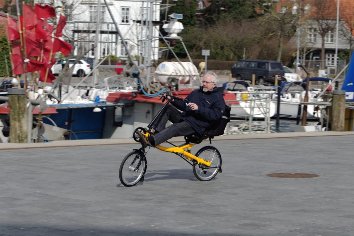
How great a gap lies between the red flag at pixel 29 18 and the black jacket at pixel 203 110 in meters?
13.2

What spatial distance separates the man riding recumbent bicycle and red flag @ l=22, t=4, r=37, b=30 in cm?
1311

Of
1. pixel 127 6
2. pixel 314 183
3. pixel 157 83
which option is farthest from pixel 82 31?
pixel 127 6

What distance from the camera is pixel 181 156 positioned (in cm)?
1446

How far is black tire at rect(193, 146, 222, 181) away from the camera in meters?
14.8

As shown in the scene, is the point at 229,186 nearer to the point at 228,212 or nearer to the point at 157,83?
the point at 228,212

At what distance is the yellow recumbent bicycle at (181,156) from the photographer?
45.5 ft

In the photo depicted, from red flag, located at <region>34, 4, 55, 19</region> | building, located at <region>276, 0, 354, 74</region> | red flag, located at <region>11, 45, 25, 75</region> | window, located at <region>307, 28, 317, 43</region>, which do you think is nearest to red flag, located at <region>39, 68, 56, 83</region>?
red flag, located at <region>11, 45, 25, 75</region>

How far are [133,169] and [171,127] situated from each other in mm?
794

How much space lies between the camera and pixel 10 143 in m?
19.9

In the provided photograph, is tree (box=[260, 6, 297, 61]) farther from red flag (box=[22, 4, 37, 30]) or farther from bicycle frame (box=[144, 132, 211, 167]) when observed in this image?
bicycle frame (box=[144, 132, 211, 167])

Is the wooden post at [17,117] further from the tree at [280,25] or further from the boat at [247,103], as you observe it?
the tree at [280,25]

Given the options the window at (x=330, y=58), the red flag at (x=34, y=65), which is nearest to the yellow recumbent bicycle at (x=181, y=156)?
the red flag at (x=34, y=65)

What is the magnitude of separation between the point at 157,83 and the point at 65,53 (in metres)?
3.99

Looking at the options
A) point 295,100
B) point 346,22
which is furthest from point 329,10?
point 295,100
